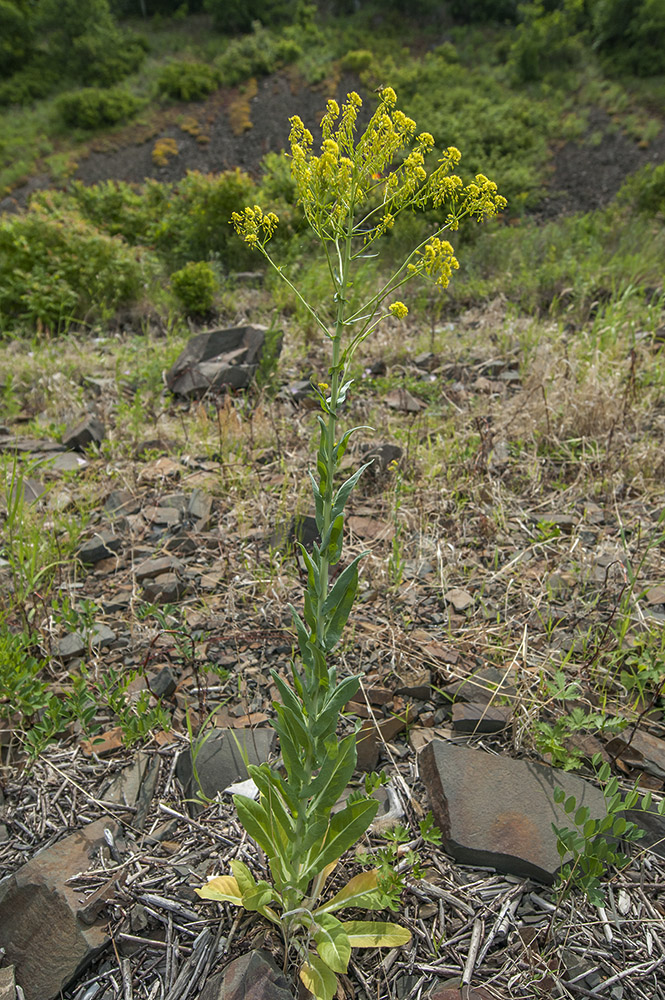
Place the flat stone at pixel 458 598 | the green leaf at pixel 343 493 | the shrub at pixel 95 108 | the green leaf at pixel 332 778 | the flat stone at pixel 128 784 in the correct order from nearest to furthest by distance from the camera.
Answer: the green leaf at pixel 343 493, the green leaf at pixel 332 778, the flat stone at pixel 128 784, the flat stone at pixel 458 598, the shrub at pixel 95 108

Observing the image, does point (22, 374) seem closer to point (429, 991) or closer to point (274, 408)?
point (274, 408)

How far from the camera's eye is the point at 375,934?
1.31 m

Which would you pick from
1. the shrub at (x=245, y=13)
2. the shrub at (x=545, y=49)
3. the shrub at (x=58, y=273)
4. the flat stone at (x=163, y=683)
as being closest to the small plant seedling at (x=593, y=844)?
the flat stone at (x=163, y=683)

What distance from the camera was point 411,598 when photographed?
7.56ft

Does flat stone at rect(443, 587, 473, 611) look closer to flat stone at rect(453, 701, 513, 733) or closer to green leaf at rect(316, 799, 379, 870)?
flat stone at rect(453, 701, 513, 733)

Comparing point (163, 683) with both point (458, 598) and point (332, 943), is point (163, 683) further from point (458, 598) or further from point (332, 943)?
point (458, 598)

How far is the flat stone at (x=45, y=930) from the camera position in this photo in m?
1.28

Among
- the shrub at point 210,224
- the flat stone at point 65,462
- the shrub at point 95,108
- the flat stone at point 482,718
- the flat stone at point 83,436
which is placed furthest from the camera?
the shrub at point 95,108

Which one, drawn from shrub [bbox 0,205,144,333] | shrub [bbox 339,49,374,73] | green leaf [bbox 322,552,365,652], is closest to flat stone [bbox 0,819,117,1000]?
green leaf [bbox 322,552,365,652]

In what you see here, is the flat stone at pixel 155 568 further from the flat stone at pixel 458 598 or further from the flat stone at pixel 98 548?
the flat stone at pixel 458 598

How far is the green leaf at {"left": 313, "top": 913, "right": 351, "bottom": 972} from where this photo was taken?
47.1 inches

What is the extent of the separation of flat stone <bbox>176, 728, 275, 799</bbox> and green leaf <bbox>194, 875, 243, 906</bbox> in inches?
12.1

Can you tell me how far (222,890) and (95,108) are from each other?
24.3 m

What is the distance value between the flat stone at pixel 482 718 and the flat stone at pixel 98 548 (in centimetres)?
166
